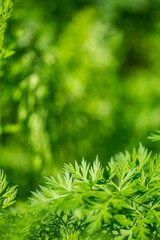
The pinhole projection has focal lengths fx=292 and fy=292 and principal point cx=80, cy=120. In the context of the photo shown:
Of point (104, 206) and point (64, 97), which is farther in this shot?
point (64, 97)

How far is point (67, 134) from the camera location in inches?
73.8

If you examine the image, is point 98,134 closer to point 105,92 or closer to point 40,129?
point 105,92

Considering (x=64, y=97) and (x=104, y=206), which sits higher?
(x=64, y=97)

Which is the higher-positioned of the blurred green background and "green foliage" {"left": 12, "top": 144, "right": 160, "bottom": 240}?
the blurred green background

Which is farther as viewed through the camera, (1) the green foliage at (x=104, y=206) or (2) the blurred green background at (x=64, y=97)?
(2) the blurred green background at (x=64, y=97)

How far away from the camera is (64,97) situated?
2.04m

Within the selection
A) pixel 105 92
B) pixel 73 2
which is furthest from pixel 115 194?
pixel 73 2

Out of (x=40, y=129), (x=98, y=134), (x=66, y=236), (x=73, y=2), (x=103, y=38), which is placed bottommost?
(x=66, y=236)

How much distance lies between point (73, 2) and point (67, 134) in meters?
1.43

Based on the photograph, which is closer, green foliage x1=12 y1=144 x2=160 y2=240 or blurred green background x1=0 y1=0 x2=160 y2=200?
green foliage x1=12 y1=144 x2=160 y2=240

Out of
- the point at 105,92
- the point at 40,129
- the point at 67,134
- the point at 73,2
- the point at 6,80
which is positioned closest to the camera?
the point at 6,80

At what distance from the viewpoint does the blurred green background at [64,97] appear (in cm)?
161

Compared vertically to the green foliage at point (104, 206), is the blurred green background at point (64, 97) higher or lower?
higher

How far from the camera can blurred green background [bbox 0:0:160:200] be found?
1610mm
